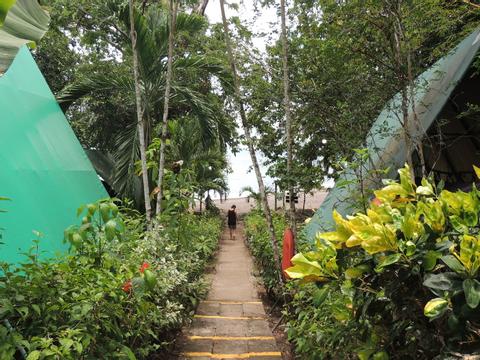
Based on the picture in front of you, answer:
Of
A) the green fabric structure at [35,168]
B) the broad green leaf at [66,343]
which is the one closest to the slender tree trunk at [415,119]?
the broad green leaf at [66,343]

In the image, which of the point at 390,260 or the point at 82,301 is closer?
the point at 390,260

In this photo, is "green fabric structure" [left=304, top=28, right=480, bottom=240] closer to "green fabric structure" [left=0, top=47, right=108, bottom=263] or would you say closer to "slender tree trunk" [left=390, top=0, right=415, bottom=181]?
"slender tree trunk" [left=390, top=0, right=415, bottom=181]

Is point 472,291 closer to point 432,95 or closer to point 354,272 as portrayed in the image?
point 354,272

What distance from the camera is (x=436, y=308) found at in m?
1.04

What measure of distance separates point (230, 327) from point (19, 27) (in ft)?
12.1

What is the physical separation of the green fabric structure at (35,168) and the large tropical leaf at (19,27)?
1505 millimetres

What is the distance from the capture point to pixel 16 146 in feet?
10.7

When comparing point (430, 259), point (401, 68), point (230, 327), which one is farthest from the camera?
point (230, 327)

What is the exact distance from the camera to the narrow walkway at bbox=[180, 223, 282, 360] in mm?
3535

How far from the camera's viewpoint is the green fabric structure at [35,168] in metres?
2.90

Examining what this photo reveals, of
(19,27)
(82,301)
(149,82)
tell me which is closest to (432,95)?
(149,82)

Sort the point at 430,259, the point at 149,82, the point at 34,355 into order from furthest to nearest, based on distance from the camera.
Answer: the point at 149,82 → the point at 34,355 → the point at 430,259

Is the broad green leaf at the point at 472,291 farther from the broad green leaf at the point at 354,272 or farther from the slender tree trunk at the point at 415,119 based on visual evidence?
the slender tree trunk at the point at 415,119

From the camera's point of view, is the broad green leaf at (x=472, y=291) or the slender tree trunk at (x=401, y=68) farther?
the slender tree trunk at (x=401, y=68)
